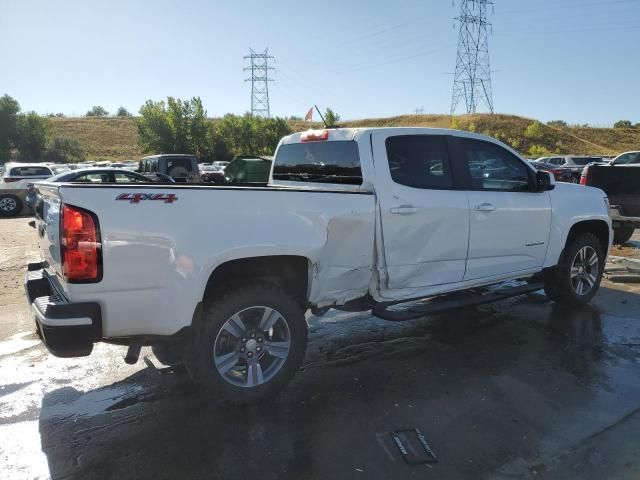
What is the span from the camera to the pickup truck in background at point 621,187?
880 cm

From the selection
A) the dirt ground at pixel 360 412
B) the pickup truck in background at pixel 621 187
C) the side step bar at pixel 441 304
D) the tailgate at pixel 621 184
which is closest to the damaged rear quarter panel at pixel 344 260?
the side step bar at pixel 441 304

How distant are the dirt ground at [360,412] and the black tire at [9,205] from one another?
504 inches

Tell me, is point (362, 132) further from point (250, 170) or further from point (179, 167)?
point (179, 167)

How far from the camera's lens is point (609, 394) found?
389 centimetres

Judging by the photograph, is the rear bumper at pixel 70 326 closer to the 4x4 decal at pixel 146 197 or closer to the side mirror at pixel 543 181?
the 4x4 decal at pixel 146 197

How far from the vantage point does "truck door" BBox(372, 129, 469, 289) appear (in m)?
4.16

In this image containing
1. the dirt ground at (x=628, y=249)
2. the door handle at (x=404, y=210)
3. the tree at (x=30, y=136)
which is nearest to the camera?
the door handle at (x=404, y=210)

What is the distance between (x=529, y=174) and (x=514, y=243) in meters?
0.75

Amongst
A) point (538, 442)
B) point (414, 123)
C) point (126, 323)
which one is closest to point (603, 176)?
point (538, 442)

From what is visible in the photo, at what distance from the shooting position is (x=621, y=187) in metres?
9.02

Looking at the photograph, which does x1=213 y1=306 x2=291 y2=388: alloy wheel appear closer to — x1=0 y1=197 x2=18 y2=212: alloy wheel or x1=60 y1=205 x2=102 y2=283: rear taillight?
x1=60 y1=205 x2=102 y2=283: rear taillight

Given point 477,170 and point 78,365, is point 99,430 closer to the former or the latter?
point 78,365

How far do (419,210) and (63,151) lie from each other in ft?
210

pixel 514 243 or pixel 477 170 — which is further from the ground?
pixel 477 170
